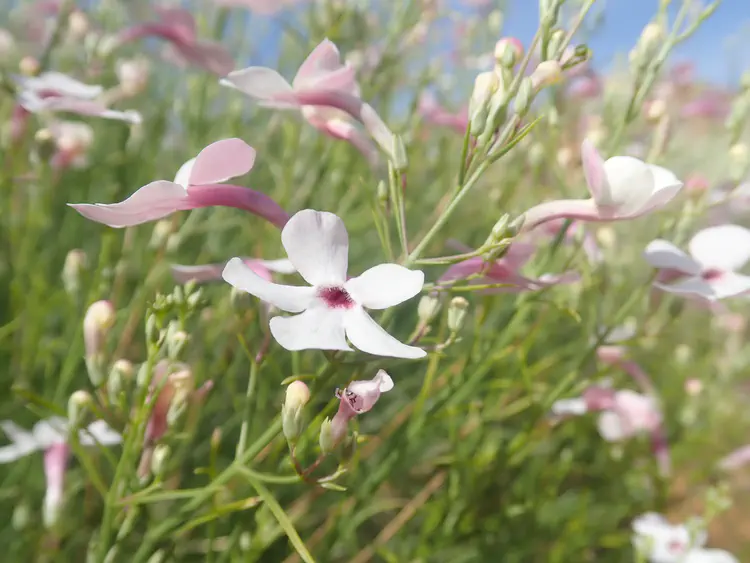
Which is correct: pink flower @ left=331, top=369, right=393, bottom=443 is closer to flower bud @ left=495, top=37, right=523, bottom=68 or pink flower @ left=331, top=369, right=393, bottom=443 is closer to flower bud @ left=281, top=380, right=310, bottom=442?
flower bud @ left=281, top=380, right=310, bottom=442

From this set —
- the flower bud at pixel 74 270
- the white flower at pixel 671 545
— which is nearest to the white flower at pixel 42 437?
the flower bud at pixel 74 270

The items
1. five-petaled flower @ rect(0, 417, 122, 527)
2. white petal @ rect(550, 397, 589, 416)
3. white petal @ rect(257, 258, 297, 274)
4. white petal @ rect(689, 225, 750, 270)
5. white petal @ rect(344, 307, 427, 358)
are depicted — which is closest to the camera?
white petal @ rect(344, 307, 427, 358)

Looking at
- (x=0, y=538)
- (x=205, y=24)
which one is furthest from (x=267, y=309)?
(x=205, y=24)

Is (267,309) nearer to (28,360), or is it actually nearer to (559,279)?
(559,279)

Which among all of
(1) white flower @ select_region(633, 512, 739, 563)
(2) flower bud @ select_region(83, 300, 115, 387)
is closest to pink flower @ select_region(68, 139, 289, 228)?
(2) flower bud @ select_region(83, 300, 115, 387)

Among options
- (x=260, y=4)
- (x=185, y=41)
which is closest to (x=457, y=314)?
(x=185, y=41)

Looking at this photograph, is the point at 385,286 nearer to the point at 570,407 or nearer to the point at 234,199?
the point at 234,199
